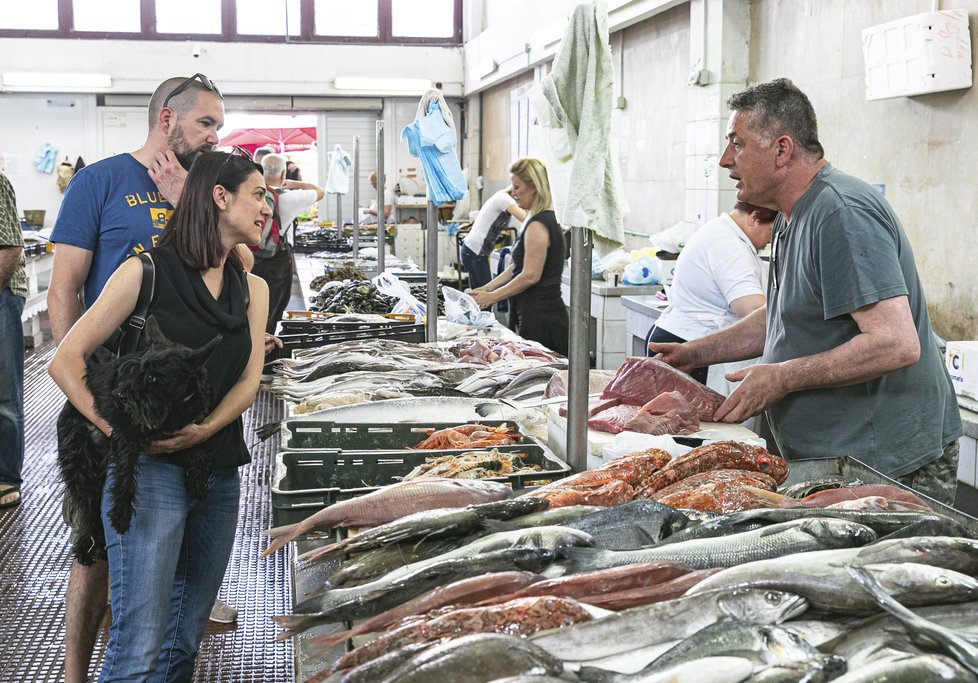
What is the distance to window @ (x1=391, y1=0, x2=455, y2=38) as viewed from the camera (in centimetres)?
1805

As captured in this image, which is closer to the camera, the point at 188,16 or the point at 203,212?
the point at 203,212

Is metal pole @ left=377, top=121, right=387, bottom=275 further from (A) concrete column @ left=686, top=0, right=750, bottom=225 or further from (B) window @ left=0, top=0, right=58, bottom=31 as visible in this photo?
(B) window @ left=0, top=0, right=58, bottom=31

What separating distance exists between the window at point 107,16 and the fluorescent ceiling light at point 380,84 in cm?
376

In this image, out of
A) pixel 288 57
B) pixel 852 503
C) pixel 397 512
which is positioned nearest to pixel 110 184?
pixel 397 512

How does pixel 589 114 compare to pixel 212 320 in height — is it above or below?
above

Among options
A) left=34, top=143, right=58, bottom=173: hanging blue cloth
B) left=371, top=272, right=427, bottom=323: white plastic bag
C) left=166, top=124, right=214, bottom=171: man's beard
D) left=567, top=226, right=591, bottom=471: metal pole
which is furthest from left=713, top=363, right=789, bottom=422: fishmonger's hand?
left=34, top=143, right=58, bottom=173: hanging blue cloth

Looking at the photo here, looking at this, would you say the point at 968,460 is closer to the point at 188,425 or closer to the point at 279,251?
the point at 188,425

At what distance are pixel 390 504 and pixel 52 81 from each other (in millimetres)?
16786

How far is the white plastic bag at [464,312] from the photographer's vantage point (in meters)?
6.21

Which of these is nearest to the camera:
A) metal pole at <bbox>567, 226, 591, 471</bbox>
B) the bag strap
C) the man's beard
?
the bag strap

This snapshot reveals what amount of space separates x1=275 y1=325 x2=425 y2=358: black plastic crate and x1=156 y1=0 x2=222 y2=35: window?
13.8 m

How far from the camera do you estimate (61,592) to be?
13.4 feet

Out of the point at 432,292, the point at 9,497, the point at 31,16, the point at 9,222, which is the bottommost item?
the point at 9,497

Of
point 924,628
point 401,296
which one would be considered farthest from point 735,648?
point 401,296
